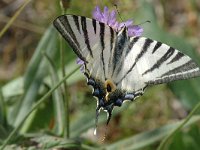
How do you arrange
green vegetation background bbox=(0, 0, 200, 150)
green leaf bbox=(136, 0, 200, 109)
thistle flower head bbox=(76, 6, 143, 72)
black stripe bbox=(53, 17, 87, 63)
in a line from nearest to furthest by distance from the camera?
black stripe bbox=(53, 17, 87, 63), thistle flower head bbox=(76, 6, 143, 72), green vegetation background bbox=(0, 0, 200, 150), green leaf bbox=(136, 0, 200, 109)

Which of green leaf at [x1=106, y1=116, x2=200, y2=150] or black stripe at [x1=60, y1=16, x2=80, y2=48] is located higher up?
black stripe at [x1=60, y1=16, x2=80, y2=48]

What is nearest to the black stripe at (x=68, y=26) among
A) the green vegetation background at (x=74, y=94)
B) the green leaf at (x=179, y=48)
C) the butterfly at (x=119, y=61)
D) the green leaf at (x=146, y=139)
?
the butterfly at (x=119, y=61)

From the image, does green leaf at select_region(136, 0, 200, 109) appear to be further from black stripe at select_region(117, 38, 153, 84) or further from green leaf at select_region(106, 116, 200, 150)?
black stripe at select_region(117, 38, 153, 84)

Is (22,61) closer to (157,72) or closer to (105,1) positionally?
(105,1)

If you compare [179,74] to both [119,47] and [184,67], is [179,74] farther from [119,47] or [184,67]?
[119,47]

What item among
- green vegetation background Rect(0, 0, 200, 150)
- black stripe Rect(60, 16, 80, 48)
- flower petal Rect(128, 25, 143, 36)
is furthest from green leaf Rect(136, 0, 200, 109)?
black stripe Rect(60, 16, 80, 48)

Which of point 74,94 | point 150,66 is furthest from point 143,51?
point 74,94

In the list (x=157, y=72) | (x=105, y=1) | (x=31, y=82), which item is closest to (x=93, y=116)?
(x=31, y=82)
